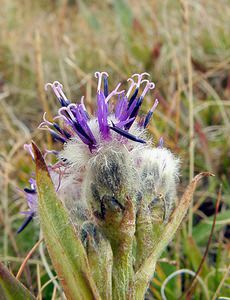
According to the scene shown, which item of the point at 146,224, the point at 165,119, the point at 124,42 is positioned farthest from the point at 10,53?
the point at 146,224

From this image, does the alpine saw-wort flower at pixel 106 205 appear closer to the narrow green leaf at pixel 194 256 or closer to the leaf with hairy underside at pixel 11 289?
the leaf with hairy underside at pixel 11 289

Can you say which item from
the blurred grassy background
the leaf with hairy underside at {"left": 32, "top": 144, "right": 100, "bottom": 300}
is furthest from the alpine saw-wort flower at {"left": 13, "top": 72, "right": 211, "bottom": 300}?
the blurred grassy background

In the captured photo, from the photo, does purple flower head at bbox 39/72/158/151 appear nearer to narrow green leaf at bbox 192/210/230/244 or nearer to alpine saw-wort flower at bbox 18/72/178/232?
alpine saw-wort flower at bbox 18/72/178/232

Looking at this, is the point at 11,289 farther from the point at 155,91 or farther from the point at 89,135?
the point at 155,91

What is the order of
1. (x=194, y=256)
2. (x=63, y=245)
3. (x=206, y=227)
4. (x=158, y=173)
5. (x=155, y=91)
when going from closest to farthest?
(x=63, y=245)
(x=158, y=173)
(x=194, y=256)
(x=206, y=227)
(x=155, y=91)

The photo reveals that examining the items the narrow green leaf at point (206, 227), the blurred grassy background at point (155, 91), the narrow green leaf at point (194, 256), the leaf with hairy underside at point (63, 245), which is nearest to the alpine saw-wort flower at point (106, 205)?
the leaf with hairy underside at point (63, 245)

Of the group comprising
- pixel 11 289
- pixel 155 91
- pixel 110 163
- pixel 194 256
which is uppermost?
pixel 155 91

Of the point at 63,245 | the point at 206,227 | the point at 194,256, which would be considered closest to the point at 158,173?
the point at 63,245
